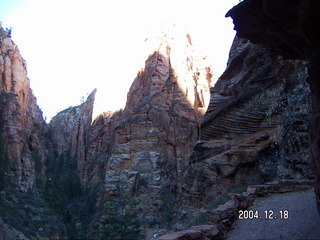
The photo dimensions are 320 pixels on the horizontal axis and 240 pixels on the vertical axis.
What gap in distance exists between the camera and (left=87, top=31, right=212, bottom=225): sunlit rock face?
39.3 m

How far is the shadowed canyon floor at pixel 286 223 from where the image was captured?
6215mm

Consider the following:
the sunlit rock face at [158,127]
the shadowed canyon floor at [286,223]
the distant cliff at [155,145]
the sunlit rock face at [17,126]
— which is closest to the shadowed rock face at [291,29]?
the shadowed canyon floor at [286,223]

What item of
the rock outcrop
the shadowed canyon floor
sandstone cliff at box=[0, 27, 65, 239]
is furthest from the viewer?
the rock outcrop

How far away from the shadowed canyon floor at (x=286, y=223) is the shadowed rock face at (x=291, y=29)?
712 mm

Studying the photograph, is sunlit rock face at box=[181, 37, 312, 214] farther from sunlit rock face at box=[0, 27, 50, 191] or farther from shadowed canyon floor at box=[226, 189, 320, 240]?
sunlit rock face at box=[0, 27, 50, 191]

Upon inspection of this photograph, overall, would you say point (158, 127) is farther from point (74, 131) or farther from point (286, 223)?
point (286, 223)

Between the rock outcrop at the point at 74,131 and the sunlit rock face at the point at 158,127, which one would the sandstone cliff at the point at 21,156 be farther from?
the sunlit rock face at the point at 158,127

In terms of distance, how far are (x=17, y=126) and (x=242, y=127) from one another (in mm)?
38597

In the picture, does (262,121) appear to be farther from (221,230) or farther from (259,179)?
(221,230)

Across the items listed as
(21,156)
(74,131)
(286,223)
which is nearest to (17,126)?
(21,156)

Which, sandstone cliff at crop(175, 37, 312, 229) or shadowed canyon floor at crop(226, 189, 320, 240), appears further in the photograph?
sandstone cliff at crop(175, 37, 312, 229)

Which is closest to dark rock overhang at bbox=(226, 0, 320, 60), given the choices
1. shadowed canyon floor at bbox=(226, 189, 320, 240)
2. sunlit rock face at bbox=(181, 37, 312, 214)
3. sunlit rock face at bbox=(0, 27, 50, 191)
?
shadowed canyon floor at bbox=(226, 189, 320, 240)

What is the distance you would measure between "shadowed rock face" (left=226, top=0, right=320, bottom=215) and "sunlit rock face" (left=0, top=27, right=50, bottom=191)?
39134mm

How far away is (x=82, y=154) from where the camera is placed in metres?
58.1
